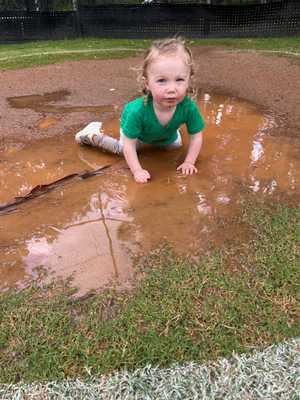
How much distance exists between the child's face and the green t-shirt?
0.22 metres

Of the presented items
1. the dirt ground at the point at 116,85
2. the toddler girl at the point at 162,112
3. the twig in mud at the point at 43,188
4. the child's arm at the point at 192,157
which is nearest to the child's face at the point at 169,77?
the toddler girl at the point at 162,112

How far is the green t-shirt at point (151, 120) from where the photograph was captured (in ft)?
9.66

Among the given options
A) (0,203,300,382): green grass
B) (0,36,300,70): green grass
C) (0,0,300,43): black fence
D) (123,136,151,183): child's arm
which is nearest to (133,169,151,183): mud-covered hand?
(123,136,151,183): child's arm

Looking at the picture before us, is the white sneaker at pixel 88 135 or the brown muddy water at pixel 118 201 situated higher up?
the white sneaker at pixel 88 135

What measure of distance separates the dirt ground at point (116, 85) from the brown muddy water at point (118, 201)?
39 centimetres

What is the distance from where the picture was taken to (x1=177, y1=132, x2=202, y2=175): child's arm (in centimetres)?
293

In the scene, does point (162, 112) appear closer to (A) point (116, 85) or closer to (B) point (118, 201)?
(B) point (118, 201)

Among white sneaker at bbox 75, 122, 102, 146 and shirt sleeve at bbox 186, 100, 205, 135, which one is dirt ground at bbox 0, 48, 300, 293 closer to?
white sneaker at bbox 75, 122, 102, 146

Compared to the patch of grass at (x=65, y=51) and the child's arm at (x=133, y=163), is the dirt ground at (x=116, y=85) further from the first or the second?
the child's arm at (x=133, y=163)

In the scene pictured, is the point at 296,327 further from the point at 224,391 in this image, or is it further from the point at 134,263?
the point at 134,263

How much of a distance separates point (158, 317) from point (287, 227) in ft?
3.06

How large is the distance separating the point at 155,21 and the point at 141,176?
7893 mm

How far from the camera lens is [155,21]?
31.9ft

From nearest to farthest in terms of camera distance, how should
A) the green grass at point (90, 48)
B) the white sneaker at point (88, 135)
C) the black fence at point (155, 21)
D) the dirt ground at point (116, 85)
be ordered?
1. the white sneaker at point (88, 135)
2. the dirt ground at point (116, 85)
3. the green grass at point (90, 48)
4. the black fence at point (155, 21)
